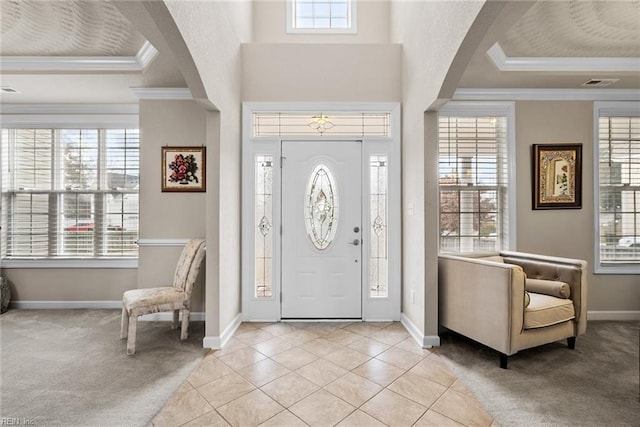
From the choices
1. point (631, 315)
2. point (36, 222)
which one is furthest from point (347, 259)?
point (36, 222)

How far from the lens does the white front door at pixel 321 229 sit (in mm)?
3574

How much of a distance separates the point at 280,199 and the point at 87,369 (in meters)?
2.31

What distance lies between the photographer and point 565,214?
3.65m

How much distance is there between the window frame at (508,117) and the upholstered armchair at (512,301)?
48cm

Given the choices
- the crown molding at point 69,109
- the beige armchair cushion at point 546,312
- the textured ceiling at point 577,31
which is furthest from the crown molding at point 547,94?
the crown molding at point 69,109

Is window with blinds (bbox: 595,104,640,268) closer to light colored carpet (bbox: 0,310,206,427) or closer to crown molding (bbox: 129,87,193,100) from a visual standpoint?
light colored carpet (bbox: 0,310,206,427)

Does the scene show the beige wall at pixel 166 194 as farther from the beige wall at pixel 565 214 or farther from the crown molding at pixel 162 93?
the beige wall at pixel 565 214

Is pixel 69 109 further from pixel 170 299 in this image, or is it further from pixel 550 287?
pixel 550 287

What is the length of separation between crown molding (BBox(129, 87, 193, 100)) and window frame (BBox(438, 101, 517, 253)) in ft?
Answer: 10.1

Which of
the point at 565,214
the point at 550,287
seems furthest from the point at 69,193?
the point at 565,214

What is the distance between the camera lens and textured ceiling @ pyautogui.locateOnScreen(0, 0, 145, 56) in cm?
234

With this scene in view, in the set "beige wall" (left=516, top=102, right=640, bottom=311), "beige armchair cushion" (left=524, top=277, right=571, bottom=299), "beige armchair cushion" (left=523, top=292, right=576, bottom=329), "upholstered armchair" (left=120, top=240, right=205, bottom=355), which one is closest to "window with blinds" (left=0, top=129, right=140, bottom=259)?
"upholstered armchair" (left=120, top=240, right=205, bottom=355)

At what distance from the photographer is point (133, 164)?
13.4ft

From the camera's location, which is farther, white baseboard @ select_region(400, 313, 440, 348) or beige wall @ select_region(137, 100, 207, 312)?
beige wall @ select_region(137, 100, 207, 312)
